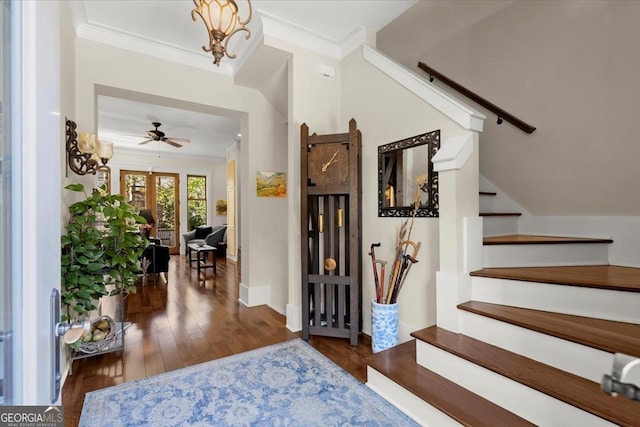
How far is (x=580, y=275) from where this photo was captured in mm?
1898

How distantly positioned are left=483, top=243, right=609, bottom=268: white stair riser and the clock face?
51.6 inches

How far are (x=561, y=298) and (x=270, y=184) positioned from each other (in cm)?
308

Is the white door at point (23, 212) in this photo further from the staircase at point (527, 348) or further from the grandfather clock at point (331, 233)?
the grandfather clock at point (331, 233)

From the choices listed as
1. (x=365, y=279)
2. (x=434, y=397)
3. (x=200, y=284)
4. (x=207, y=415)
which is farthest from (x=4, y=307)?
(x=200, y=284)

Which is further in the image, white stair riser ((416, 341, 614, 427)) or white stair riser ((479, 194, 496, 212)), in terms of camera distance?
white stair riser ((479, 194, 496, 212))

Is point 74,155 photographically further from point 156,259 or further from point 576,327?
point 576,327

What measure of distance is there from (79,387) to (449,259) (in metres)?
2.71

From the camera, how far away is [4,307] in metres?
0.55

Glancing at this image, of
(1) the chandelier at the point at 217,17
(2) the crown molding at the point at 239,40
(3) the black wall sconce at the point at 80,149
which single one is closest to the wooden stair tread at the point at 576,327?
(1) the chandelier at the point at 217,17

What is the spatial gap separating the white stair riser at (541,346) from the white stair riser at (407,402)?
547 millimetres

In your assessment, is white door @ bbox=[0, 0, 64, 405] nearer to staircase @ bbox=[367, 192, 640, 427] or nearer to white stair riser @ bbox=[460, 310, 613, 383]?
staircase @ bbox=[367, 192, 640, 427]

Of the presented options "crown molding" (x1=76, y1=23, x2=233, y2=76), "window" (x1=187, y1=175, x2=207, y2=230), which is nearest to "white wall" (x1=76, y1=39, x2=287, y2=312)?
"crown molding" (x1=76, y1=23, x2=233, y2=76)

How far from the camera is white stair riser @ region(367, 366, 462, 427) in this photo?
5.15 feet

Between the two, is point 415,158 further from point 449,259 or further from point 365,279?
point 365,279
